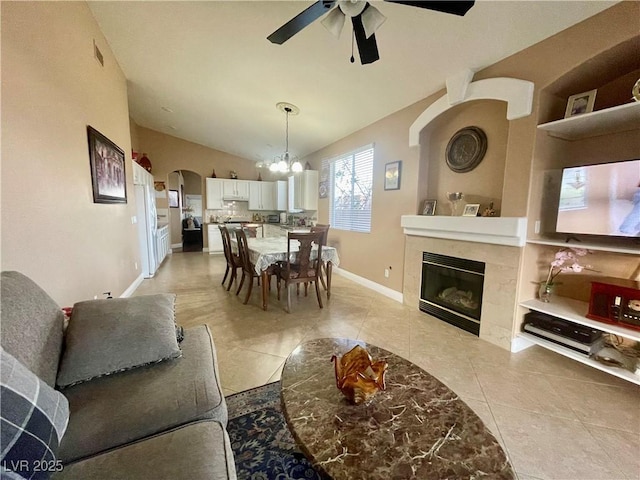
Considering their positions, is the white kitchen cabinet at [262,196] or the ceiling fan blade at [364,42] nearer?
the ceiling fan blade at [364,42]

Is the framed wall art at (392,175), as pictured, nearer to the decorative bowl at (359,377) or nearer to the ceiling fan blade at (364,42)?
the ceiling fan blade at (364,42)

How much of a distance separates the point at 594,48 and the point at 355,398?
2849 millimetres

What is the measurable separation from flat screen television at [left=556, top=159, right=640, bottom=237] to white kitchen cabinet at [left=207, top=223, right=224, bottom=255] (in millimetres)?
7061

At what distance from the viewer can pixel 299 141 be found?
18.2 ft

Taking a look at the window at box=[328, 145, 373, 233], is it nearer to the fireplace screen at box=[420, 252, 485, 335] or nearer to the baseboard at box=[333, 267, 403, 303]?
the baseboard at box=[333, 267, 403, 303]

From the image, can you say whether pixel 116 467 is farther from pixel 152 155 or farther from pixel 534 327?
pixel 152 155

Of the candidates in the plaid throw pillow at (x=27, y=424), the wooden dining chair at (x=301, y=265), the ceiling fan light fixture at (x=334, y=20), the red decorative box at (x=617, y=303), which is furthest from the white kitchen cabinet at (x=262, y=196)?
the plaid throw pillow at (x=27, y=424)

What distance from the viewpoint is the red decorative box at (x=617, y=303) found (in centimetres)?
178

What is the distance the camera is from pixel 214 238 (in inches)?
285

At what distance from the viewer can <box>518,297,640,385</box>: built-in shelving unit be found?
5.79ft

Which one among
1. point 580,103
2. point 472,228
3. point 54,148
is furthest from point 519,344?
point 54,148

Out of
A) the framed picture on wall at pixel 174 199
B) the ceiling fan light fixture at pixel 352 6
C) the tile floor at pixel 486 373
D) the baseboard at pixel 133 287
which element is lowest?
the tile floor at pixel 486 373

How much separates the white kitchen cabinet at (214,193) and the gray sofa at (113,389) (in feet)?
20.5

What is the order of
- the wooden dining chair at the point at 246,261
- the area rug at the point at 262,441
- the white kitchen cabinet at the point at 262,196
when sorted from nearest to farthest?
the area rug at the point at 262,441
the wooden dining chair at the point at 246,261
the white kitchen cabinet at the point at 262,196
